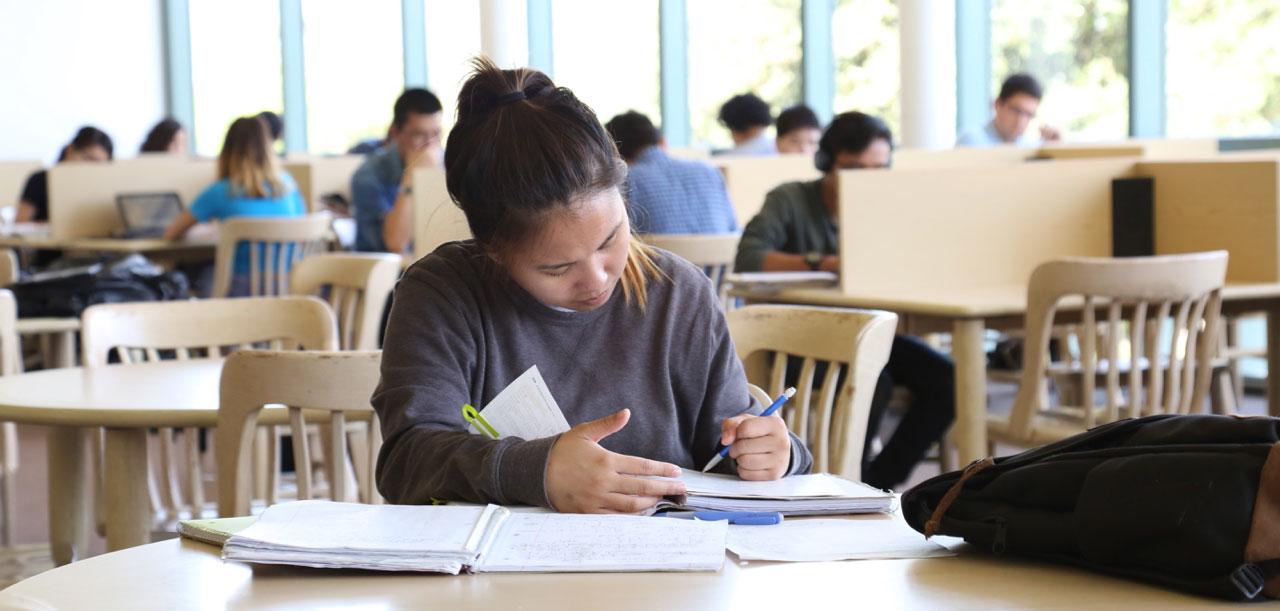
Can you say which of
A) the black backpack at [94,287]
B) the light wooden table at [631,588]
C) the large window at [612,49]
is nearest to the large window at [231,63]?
the large window at [612,49]

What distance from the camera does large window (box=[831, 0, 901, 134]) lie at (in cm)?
736

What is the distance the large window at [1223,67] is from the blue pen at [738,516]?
4.94 meters

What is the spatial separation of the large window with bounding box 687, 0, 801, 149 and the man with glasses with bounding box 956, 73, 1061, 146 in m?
2.00

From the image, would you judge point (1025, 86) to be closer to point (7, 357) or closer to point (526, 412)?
point (7, 357)

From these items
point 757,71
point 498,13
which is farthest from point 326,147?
point 757,71

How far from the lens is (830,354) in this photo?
5.93 ft

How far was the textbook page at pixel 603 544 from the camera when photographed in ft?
3.22

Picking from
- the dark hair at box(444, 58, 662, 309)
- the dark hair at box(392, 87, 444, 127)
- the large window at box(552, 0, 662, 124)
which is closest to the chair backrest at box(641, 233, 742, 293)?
the dark hair at box(392, 87, 444, 127)

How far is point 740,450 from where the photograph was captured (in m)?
1.31

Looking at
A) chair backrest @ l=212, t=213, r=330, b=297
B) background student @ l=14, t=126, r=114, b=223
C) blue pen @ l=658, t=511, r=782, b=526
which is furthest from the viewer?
background student @ l=14, t=126, r=114, b=223

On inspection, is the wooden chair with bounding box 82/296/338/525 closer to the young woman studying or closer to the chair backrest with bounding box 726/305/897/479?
the chair backrest with bounding box 726/305/897/479

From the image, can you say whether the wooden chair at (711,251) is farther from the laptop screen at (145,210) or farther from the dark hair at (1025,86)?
the laptop screen at (145,210)

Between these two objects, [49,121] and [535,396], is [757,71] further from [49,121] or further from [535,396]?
[535,396]

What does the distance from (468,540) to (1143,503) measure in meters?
0.42
